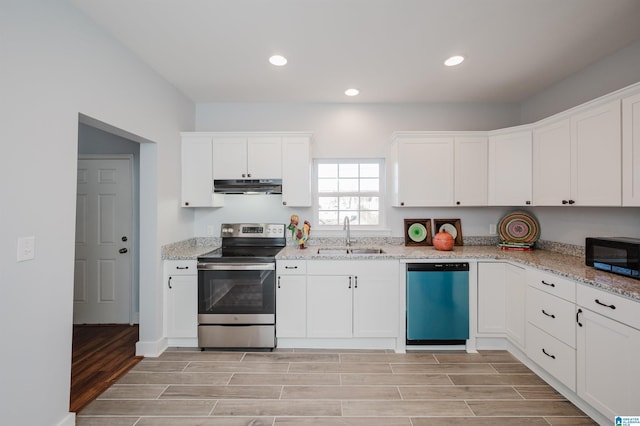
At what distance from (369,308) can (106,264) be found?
3.11 m

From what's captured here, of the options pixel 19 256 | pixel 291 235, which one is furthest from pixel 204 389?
pixel 291 235

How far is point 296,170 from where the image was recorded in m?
3.17

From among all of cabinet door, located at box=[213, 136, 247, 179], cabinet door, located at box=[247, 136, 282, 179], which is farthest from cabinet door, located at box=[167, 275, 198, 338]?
cabinet door, located at box=[247, 136, 282, 179]

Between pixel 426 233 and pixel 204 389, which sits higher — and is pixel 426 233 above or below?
above

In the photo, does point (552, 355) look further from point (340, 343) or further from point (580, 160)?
point (340, 343)

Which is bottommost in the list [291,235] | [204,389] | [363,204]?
[204,389]

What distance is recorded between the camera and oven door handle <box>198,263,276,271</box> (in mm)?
2738

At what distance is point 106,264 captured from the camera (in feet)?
11.1

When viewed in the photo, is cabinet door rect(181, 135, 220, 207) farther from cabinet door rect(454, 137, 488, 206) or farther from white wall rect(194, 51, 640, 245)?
cabinet door rect(454, 137, 488, 206)

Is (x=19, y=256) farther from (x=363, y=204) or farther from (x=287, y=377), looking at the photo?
(x=363, y=204)

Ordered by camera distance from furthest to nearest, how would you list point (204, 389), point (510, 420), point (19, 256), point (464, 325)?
1. point (464, 325)
2. point (204, 389)
3. point (510, 420)
4. point (19, 256)

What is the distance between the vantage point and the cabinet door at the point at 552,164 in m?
2.44

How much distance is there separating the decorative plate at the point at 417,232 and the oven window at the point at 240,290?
1.74 metres

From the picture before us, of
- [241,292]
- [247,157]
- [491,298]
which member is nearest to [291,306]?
[241,292]
